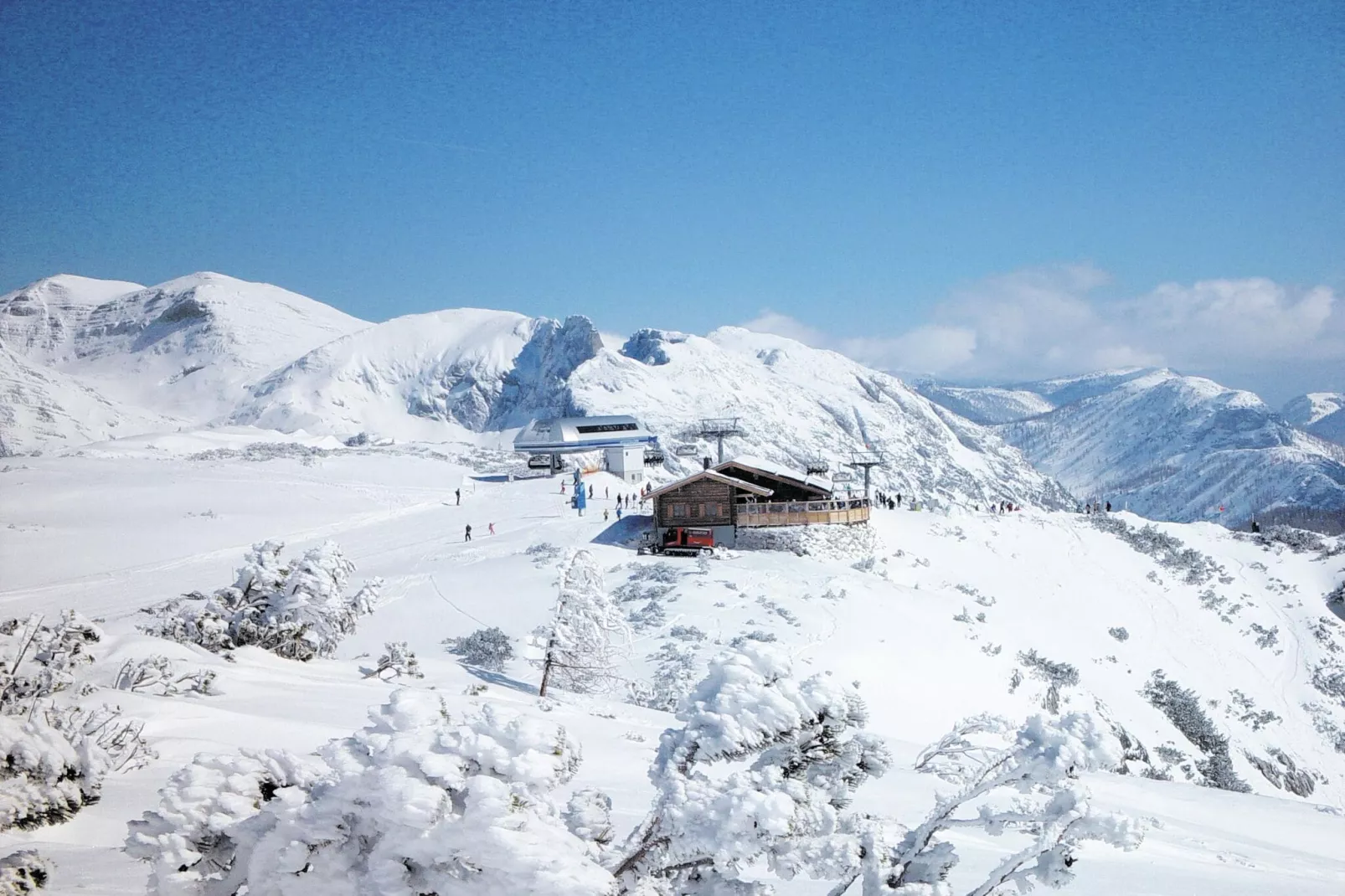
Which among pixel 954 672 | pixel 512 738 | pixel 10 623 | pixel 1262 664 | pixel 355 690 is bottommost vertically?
pixel 1262 664

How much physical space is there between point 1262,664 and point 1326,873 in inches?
1249

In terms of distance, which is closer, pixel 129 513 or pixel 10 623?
pixel 10 623

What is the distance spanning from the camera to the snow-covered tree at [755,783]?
381 centimetres

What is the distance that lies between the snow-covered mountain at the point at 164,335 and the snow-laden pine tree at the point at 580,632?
4165 inches

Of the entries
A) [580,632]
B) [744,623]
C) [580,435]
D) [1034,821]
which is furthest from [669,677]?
[580,435]

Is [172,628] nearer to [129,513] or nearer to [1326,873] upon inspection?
[1326,873]

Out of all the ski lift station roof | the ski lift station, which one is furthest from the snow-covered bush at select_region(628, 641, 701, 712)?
the ski lift station roof

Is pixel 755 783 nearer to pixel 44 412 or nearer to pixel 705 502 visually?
pixel 705 502

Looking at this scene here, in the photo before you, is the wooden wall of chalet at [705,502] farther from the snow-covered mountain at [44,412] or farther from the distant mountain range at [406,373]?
the distant mountain range at [406,373]

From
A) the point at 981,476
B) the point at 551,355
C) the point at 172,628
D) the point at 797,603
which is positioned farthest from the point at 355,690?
the point at 981,476

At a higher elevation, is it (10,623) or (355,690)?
(10,623)

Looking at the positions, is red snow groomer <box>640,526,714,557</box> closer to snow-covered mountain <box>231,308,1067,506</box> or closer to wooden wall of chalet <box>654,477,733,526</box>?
wooden wall of chalet <box>654,477,733,526</box>

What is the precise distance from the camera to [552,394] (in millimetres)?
134875

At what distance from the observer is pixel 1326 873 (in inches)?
384
